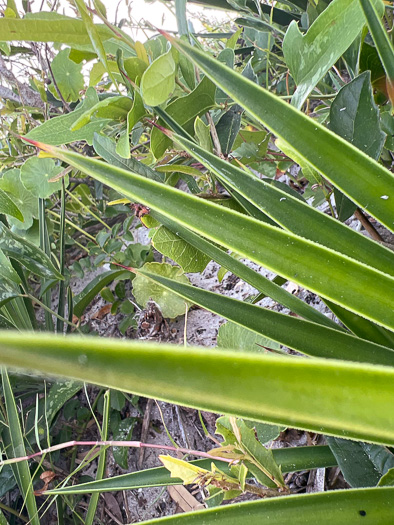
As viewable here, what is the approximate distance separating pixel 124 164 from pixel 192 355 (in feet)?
1.30

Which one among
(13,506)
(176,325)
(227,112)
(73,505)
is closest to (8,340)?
(227,112)

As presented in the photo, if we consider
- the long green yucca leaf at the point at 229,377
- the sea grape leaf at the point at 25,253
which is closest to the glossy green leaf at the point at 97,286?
the sea grape leaf at the point at 25,253

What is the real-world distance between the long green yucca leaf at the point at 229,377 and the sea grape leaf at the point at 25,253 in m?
0.82

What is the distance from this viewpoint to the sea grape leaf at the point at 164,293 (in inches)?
30.1

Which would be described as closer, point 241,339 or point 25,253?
point 241,339

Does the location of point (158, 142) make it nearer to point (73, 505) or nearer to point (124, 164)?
point (124, 164)

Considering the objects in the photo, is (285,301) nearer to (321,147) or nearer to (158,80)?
(321,147)

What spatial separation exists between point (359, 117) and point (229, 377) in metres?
0.41

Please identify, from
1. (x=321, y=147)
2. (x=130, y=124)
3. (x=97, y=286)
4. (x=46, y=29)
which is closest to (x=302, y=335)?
(x=321, y=147)

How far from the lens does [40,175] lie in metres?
0.77

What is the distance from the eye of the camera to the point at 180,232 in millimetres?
507

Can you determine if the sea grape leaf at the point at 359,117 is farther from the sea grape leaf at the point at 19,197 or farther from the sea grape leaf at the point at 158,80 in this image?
the sea grape leaf at the point at 19,197

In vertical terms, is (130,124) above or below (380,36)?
below

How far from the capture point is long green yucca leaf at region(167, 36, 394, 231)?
0.36 meters
